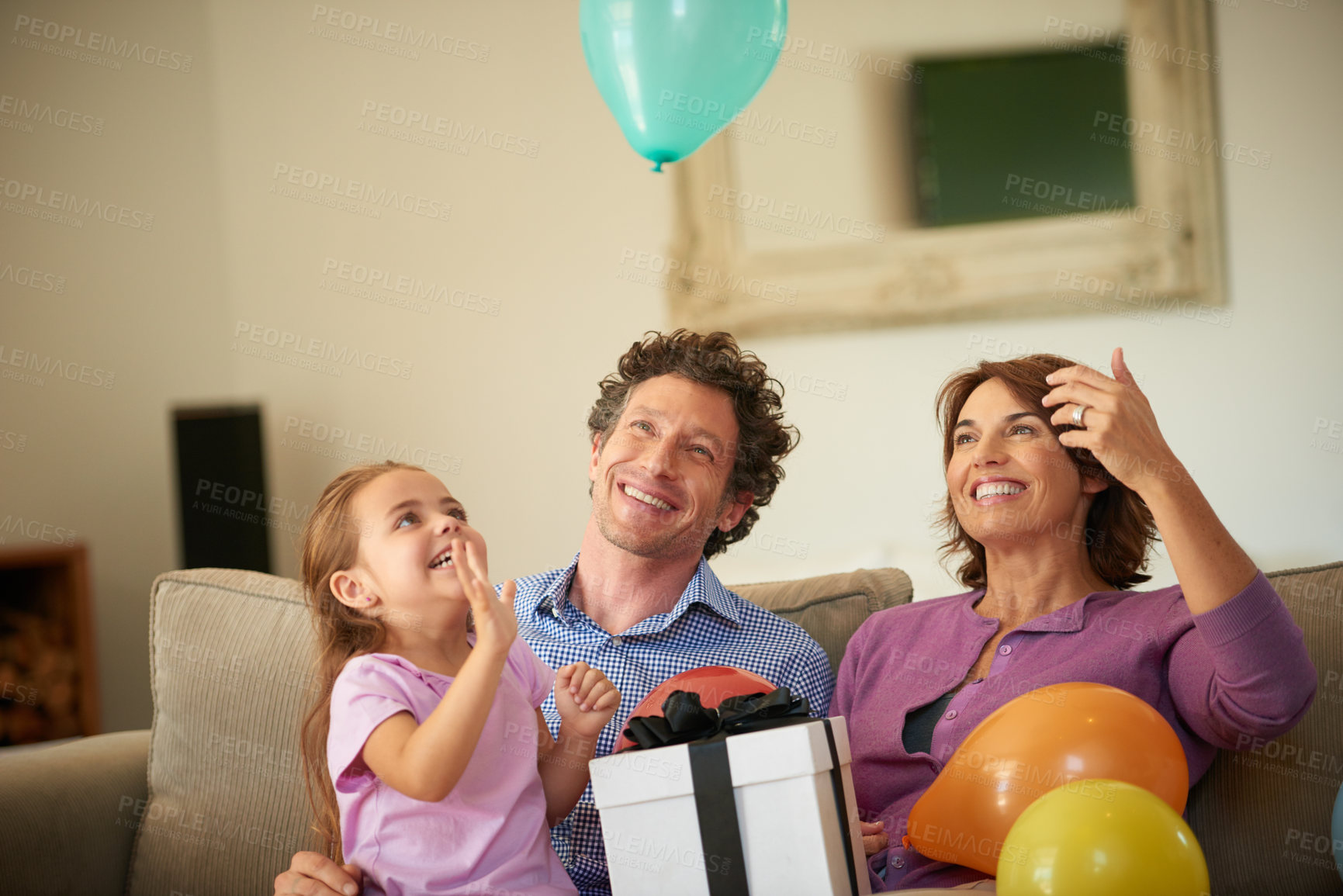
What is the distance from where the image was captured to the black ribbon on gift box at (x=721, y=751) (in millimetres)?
1116

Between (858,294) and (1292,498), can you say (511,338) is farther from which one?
(1292,498)

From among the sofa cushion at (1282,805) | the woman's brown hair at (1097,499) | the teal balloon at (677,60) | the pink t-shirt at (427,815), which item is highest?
the teal balloon at (677,60)

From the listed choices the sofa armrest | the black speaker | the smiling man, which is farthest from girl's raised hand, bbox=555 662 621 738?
the black speaker

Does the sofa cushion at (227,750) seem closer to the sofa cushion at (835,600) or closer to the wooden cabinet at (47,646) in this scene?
the sofa cushion at (835,600)

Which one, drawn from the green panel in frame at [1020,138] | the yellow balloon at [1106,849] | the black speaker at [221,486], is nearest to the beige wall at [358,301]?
the black speaker at [221,486]

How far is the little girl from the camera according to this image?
1177 mm

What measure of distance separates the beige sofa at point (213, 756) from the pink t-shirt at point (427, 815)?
449 millimetres

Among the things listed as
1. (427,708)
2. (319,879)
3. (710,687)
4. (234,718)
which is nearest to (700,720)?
(710,687)

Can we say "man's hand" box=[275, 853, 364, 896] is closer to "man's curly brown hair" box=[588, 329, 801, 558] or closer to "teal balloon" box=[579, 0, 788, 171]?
"man's curly brown hair" box=[588, 329, 801, 558]

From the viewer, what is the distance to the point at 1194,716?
53.6 inches

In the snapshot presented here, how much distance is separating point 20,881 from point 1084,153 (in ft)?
10.3

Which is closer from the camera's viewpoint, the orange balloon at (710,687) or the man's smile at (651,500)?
the orange balloon at (710,687)

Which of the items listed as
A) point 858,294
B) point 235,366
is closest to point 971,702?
point 858,294

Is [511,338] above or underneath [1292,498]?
above
